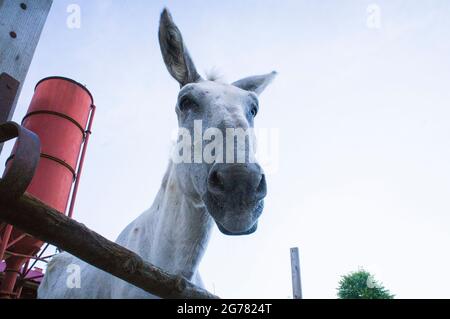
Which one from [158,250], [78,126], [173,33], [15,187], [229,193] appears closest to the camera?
[15,187]

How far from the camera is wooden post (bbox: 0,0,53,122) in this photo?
1.23m

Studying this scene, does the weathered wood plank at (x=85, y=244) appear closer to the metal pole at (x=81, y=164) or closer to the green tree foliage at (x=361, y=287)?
the metal pole at (x=81, y=164)

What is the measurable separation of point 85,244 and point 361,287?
23.9m

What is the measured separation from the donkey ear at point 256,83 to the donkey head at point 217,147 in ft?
1.61

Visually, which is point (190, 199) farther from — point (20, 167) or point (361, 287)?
point (361, 287)

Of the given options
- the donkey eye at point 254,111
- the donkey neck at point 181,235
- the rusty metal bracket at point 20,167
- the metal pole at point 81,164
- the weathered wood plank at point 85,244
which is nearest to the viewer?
the rusty metal bracket at point 20,167

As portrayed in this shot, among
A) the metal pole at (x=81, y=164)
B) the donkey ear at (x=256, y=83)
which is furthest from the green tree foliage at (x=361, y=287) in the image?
the donkey ear at (x=256, y=83)

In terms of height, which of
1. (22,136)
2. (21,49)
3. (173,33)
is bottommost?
(22,136)

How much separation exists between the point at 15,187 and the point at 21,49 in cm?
75

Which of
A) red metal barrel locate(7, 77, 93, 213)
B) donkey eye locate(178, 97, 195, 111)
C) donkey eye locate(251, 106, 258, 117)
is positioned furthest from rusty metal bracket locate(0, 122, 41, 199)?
red metal barrel locate(7, 77, 93, 213)

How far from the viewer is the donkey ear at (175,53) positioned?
259 cm

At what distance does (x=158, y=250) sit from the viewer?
7.03 feet
